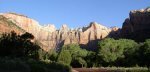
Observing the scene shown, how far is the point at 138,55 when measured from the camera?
116 metres

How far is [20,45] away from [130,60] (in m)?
64.1

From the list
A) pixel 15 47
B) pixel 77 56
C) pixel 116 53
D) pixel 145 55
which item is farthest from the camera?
pixel 77 56

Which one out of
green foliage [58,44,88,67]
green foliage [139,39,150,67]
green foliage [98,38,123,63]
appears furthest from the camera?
green foliage [58,44,88,67]

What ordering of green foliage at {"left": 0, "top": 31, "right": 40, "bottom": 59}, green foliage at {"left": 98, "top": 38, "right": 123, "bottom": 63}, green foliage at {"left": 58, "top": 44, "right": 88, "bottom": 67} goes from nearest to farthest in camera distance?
green foliage at {"left": 0, "top": 31, "right": 40, "bottom": 59}
green foliage at {"left": 98, "top": 38, "right": 123, "bottom": 63}
green foliage at {"left": 58, "top": 44, "right": 88, "bottom": 67}

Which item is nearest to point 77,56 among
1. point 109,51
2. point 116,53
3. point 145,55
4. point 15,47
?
point 109,51

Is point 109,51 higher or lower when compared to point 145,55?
higher

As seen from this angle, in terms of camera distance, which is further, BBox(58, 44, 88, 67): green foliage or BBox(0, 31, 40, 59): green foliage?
BBox(58, 44, 88, 67): green foliage

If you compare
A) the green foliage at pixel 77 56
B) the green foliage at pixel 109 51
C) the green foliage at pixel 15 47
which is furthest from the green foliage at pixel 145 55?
the green foliage at pixel 15 47

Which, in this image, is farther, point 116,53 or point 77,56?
point 77,56

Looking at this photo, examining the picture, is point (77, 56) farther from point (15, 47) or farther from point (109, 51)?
point (15, 47)

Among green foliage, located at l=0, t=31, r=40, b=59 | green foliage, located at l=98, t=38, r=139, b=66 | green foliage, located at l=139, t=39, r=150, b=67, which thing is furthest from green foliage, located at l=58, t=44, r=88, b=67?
green foliage, located at l=0, t=31, r=40, b=59

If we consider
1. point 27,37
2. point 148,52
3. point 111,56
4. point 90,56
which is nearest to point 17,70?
point 27,37

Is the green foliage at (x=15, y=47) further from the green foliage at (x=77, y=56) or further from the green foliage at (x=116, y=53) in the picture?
the green foliage at (x=77, y=56)

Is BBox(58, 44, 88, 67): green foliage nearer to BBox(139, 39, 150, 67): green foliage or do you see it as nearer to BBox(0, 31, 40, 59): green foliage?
BBox(139, 39, 150, 67): green foliage
